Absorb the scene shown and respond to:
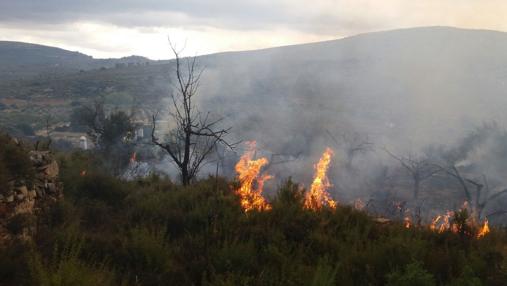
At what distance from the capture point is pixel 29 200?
6.69m

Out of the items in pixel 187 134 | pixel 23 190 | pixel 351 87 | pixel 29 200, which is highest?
pixel 351 87

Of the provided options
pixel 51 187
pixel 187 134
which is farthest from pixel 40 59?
pixel 51 187

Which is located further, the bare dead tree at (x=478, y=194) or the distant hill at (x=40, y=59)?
the distant hill at (x=40, y=59)

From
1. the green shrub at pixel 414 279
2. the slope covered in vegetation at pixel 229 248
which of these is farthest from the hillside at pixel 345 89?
the green shrub at pixel 414 279

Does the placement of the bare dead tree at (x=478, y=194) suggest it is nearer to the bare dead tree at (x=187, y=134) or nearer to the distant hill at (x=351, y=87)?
the distant hill at (x=351, y=87)

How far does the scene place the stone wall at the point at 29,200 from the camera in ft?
19.5

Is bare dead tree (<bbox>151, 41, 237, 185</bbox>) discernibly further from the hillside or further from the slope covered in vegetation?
the hillside

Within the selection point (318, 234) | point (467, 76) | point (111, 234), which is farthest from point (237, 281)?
point (467, 76)

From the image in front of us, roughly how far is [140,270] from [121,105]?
38.9m

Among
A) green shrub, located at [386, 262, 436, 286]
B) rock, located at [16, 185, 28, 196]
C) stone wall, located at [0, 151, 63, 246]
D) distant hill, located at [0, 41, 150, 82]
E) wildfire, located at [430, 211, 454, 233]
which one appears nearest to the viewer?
green shrub, located at [386, 262, 436, 286]

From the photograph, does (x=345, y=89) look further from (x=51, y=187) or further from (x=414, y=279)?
(x=414, y=279)

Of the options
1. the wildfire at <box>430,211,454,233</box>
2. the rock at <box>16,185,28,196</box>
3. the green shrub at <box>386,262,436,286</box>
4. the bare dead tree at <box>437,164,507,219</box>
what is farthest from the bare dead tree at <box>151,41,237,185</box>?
the bare dead tree at <box>437,164,507,219</box>

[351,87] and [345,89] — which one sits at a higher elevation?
[351,87]

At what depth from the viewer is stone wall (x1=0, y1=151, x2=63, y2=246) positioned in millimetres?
5945
